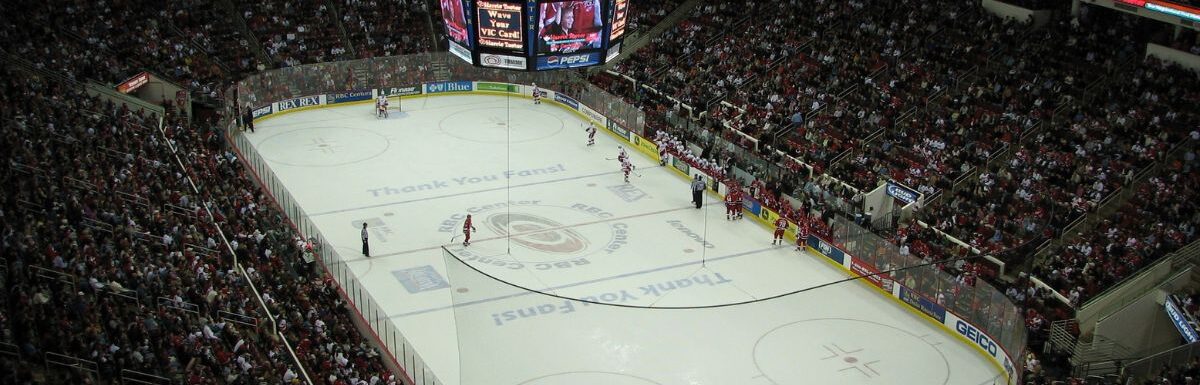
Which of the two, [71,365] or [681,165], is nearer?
[71,365]

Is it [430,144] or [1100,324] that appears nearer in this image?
[1100,324]

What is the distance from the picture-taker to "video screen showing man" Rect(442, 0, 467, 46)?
106 ft

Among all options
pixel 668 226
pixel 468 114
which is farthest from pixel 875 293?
pixel 468 114

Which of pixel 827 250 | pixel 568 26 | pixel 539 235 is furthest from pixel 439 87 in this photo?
pixel 827 250

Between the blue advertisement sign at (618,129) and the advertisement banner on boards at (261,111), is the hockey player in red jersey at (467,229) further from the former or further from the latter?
the advertisement banner on boards at (261,111)

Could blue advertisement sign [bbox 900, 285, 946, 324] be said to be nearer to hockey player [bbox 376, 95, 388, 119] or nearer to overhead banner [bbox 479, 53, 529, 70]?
overhead banner [bbox 479, 53, 529, 70]

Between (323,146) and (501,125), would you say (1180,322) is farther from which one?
(323,146)

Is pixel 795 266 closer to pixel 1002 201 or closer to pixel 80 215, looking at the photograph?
pixel 1002 201

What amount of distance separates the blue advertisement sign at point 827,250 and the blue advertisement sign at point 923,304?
2816 millimetres

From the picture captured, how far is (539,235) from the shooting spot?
33.7 metres

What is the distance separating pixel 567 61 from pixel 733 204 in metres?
6.57

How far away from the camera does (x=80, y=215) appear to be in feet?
79.2

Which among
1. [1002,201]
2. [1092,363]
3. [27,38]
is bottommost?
[1092,363]

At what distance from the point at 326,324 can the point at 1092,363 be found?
54.0 ft
